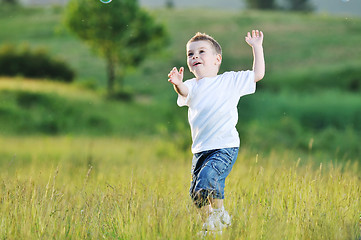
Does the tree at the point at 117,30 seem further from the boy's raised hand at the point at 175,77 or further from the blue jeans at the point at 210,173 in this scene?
the blue jeans at the point at 210,173

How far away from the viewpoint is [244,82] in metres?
4.71

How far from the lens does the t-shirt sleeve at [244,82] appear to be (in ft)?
15.4

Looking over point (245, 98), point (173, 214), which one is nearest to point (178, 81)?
point (173, 214)

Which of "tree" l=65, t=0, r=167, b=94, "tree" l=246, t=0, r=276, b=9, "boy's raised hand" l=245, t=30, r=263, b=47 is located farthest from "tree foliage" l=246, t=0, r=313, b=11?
"boy's raised hand" l=245, t=30, r=263, b=47

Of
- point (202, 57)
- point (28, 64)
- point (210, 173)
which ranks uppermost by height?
→ point (202, 57)

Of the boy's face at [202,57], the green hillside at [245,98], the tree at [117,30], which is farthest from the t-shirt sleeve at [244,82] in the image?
the tree at [117,30]

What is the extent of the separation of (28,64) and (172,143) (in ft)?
86.3

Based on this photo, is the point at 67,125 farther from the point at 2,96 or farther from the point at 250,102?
the point at 250,102

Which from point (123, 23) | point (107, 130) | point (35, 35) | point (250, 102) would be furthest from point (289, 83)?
point (35, 35)

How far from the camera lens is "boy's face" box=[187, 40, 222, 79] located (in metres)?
4.60

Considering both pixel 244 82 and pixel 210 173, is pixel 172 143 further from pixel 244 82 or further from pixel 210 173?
pixel 210 173

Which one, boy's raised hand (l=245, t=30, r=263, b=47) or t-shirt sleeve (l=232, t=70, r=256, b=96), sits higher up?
boy's raised hand (l=245, t=30, r=263, b=47)

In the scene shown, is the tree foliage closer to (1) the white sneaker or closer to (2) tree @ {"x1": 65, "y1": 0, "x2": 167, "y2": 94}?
(2) tree @ {"x1": 65, "y1": 0, "x2": 167, "y2": 94}

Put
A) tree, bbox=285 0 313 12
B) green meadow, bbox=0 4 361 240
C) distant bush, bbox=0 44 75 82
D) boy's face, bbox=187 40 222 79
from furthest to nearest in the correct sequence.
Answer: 1. tree, bbox=285 0 313 12
2. distant bush, bbox=0 44 75 82
3. boy's face, bbox=187 40 222 79
4. green meadow, bbox=0 4 361 240
